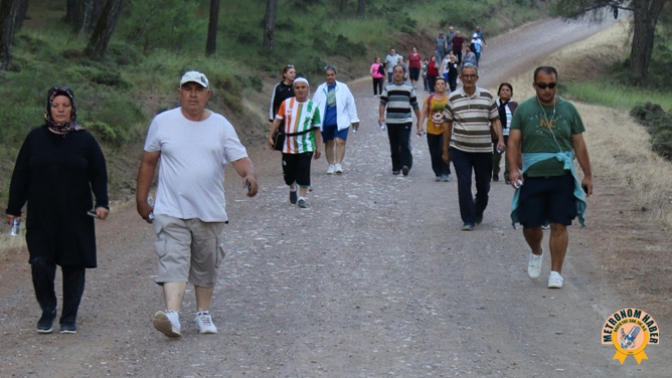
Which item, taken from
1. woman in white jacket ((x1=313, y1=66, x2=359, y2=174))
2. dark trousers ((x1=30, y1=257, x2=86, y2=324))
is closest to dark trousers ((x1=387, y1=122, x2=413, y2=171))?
woman in white jacket ((x1=313, y1=66, x2=359, y2=174))

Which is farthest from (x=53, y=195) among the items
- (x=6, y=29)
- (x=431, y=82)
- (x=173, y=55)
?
(x=431, y=82)

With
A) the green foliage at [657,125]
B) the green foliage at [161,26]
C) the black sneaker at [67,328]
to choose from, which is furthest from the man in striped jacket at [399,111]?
the green foliage at [161,26]

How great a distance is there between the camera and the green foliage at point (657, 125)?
22.0 metres

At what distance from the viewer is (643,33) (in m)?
47.8

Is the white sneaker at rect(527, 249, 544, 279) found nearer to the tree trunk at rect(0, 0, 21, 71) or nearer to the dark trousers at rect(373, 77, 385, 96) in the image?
the tree trunk at rect(0, 0, 21, 71)

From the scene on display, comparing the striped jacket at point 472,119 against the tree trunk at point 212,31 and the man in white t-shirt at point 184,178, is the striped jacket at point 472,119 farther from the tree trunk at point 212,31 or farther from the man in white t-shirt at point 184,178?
the tree trunk at point 212,31

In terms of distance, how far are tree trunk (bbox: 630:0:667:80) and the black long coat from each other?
137 feet

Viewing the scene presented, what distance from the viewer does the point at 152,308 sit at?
911 centimetres

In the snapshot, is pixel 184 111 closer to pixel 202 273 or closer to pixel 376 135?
pixel 202 273

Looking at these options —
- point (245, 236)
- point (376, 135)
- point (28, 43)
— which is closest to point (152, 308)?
point (245, 236)

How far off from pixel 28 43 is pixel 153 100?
6.84m

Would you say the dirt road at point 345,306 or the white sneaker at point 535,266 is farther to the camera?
the white sneaker at point 535,266

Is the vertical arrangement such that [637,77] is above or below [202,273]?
above

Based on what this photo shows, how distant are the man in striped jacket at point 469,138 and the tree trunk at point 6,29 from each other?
1253 cm
